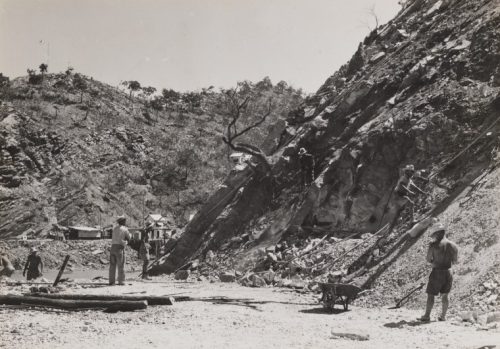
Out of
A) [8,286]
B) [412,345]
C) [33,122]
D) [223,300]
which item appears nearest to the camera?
[412,345]

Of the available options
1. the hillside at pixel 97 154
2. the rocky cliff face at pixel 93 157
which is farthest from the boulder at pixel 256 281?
the rocky cliff face at pixel 93 157

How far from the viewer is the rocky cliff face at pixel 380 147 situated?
Result: 13078mm

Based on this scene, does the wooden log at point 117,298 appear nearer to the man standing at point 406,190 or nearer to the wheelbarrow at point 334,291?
the wheelbarrow at point 334,291

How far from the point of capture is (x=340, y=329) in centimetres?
689

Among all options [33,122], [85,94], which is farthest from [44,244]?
[85,94]

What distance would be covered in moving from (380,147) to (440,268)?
8.86 m

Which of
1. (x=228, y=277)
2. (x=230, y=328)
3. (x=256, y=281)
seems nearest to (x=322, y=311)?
(x=230, y=328)

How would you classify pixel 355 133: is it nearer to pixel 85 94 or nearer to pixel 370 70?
pixel 370 70

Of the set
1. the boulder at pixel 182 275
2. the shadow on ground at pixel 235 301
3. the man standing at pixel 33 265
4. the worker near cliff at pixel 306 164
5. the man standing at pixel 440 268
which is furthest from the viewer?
the worker near cliff at pixel 306 164

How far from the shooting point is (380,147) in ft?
53.4

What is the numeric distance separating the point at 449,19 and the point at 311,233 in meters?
11.2

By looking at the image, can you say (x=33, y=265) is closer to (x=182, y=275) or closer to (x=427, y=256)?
(x=182, y=275)

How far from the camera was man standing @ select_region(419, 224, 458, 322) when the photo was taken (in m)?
7.67

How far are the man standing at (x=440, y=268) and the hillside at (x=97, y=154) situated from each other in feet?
130
